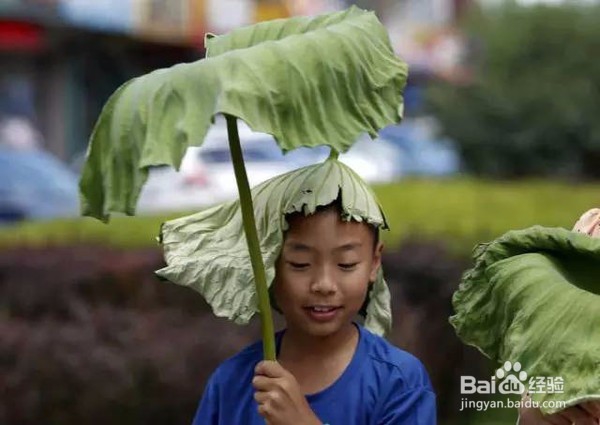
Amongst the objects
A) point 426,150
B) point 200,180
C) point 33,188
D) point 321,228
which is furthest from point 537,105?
point 321,228

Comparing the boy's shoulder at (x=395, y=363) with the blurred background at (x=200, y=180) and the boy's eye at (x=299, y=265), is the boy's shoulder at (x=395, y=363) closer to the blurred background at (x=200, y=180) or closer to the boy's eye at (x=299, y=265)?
the boy's eye at (x=299, y=265)

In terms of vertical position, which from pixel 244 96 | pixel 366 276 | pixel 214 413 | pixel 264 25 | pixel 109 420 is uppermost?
pixel 264 25

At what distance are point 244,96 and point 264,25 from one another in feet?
1.34

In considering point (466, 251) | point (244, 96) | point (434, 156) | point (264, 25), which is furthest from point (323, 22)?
point (434, 156)

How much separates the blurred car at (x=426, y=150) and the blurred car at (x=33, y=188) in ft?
19.1

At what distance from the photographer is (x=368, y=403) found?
104 inches

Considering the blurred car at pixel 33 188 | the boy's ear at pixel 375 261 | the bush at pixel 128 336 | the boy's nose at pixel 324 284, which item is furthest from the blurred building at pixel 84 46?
the boy's nose at pixel 324 284

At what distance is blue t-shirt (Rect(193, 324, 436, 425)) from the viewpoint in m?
2.63

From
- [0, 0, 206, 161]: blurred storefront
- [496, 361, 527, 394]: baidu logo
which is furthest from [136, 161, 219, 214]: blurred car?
[496, 361, 527, 394]: baidu logo

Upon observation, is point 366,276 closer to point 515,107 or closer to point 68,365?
point 68,365

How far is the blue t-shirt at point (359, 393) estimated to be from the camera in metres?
2.63

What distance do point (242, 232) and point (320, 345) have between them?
0.88ft

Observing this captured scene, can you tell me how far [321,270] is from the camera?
2590 millimetres

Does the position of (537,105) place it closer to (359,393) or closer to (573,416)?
(359,393)
